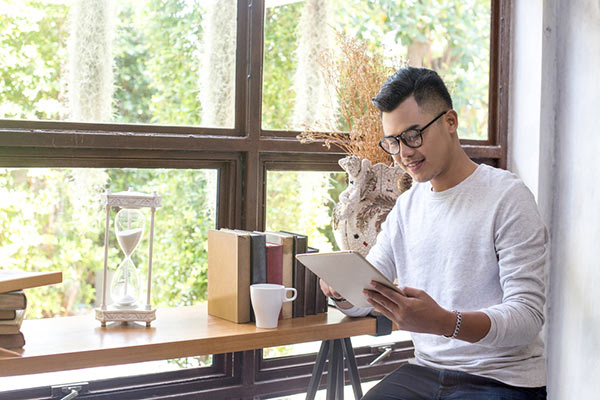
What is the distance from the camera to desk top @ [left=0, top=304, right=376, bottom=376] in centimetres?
161

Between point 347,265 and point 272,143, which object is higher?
point 272,143

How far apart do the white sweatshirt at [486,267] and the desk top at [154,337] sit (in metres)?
0.30

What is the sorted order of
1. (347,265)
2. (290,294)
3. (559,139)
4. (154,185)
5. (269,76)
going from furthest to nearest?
(559,139), (269,76), (154,185), (290,294), (347,265)

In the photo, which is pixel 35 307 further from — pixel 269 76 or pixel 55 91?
pixel 269 76

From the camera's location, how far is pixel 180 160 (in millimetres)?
2326

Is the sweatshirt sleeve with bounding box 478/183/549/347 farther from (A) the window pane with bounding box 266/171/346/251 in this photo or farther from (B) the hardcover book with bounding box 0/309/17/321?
(B) the hardcover book with bounding box 0/309/17/321

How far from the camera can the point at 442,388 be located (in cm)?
177

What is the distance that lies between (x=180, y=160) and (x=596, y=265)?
1546mm

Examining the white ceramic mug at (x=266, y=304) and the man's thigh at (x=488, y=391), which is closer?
the man's thigh at (x=488, y=391)

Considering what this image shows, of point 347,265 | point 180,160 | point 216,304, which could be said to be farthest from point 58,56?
point 347,265

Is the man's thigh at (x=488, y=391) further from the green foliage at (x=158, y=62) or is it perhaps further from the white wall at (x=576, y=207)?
the green foliage at (x=158, y=62)

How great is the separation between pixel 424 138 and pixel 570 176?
103 cm

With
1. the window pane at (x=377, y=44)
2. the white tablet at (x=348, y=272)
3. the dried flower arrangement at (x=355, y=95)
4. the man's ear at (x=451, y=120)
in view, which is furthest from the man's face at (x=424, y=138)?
the window pane at (x=377, y=44)

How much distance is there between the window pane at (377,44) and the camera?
2.52m
